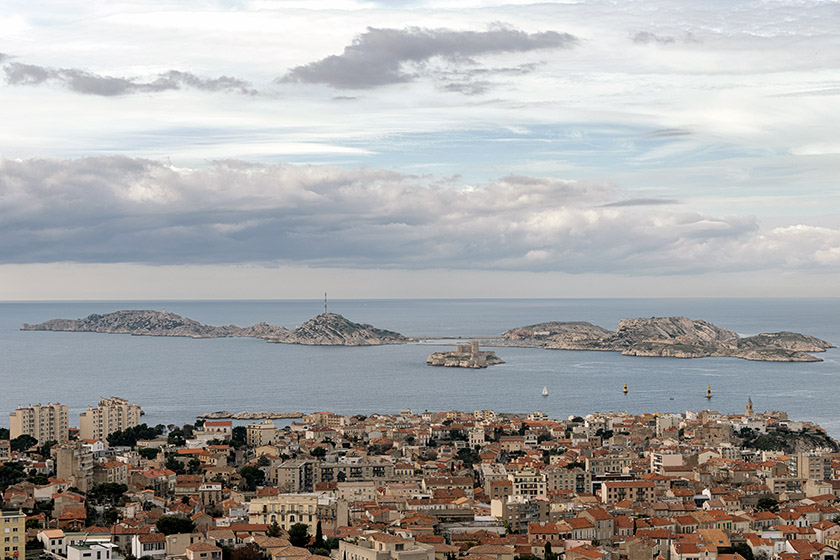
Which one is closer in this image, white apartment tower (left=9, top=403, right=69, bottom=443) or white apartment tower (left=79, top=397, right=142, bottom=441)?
white apartment tower (left=9, top=403, right=69, bottom=443)

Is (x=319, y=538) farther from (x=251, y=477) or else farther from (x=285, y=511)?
(x=251, y=477)

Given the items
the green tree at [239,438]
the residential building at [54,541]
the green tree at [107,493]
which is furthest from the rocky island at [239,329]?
the residential building at [54,541]

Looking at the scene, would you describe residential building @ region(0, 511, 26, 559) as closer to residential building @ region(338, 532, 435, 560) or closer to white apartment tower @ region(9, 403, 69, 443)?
residential building @ region(338, 532, 435, 560)

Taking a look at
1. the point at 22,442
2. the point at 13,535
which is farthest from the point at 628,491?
the point at 22,442

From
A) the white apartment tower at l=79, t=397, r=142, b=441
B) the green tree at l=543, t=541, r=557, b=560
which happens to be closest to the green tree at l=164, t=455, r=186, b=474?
the white apartment tower at l=79, t=397, r=142, b=441

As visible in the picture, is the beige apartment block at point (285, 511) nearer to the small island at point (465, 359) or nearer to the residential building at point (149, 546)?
the residential building at point (149, 546)

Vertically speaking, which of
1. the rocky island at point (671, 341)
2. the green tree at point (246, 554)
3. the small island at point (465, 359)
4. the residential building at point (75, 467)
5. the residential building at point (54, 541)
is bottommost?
the green tree at point (246, 554)
